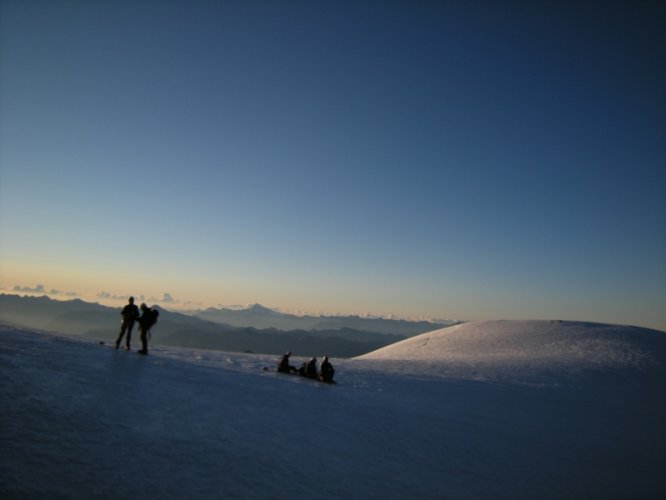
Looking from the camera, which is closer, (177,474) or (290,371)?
(177,474)

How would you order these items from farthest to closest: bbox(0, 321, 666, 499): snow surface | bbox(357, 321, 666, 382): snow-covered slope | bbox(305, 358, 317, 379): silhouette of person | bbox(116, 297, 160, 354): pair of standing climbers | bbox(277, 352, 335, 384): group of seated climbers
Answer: bbox(357, 321, 666, 382): snow-covered slope, bbox(305, 358, 317, 379): silhouette of person, bbox(277, 352, 335, 384): group of seated climbers, bbox(116, 297, 160, 354): pair of standing climbers, bbox(0, 321, 666, 499): snow surface

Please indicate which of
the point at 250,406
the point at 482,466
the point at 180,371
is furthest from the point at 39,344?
the point at 482,466

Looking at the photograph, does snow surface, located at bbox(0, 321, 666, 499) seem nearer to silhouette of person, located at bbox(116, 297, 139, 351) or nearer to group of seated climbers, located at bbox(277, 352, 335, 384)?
group of seated climbers, located at bbox(277, 352, 335, 384)

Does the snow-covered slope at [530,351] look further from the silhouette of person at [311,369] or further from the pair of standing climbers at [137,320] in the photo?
the pair of standing climbers at [137,320]

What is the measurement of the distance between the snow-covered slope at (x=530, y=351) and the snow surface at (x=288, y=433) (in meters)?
3.54

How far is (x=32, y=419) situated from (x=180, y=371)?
569cm

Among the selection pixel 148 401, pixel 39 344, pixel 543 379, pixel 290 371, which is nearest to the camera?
pixel 148 401

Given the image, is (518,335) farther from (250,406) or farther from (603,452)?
(250,406)

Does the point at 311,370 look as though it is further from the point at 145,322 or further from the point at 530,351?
the point at 530,351

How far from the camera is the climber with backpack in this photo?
14.8 metres

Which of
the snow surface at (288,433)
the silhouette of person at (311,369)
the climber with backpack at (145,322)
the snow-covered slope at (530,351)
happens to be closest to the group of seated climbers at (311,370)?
the silhouette of person at (311,369)

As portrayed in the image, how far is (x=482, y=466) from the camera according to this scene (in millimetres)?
9828

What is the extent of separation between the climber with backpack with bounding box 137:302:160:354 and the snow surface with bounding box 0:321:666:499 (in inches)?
41.4

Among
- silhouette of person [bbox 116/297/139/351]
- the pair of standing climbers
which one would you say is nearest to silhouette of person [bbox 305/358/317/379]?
the pair of standing climbers
